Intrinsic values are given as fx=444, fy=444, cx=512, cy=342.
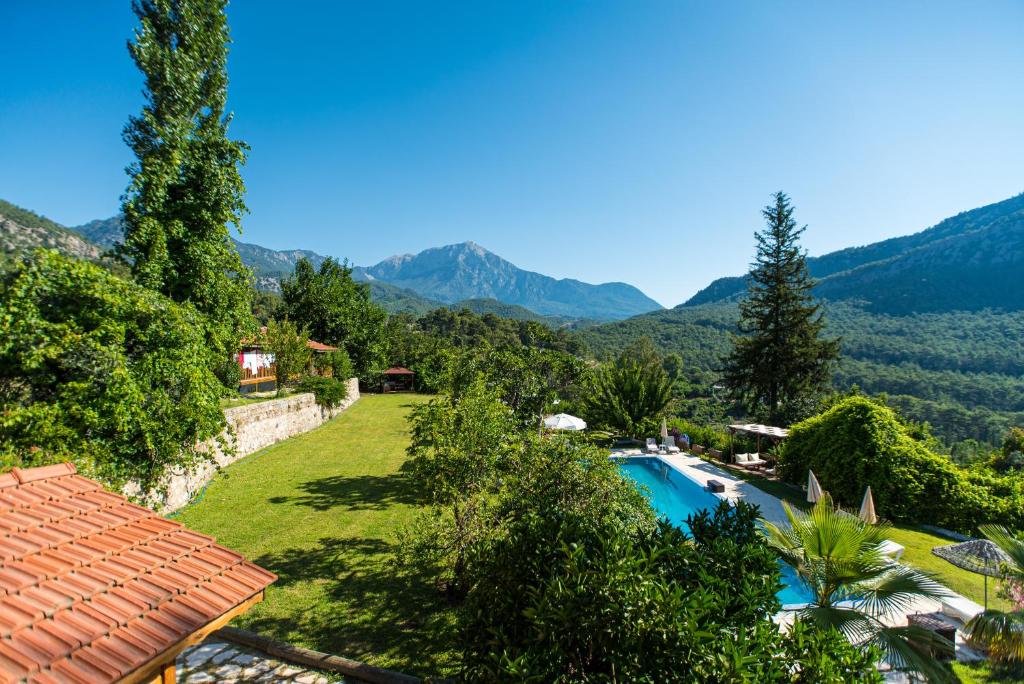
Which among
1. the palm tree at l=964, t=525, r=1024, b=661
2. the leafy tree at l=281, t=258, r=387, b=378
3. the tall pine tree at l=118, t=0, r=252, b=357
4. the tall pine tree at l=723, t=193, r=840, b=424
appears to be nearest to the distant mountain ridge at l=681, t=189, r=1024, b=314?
the tall pine tree at l=723, t=193, r=840, b=424

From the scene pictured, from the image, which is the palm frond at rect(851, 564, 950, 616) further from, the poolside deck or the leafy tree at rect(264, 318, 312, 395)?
the leafy tree at rect(264, 318, 312, 395)

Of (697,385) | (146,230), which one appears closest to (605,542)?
(146,230)

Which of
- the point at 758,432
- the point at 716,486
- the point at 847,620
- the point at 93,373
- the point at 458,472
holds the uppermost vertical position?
the point at 93,373

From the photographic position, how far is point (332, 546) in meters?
8.88

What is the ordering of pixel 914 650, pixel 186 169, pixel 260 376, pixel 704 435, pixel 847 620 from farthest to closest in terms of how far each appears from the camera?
pixel 260 376
pixel 704 435
pixel 186 169
pixel 847 620
pixel 914 650

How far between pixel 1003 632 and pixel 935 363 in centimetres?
7276

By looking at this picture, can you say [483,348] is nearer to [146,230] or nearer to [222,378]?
[146,230]

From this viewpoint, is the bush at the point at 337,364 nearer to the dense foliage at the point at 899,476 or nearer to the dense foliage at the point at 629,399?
the dense foliage at the point at 629,399

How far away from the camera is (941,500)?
11.3 meters

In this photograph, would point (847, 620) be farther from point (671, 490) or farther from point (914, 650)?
point (671, 490)

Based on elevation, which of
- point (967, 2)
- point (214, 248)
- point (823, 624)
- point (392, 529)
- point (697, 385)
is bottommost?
point (697, 385)

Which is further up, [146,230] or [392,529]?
[146,230]

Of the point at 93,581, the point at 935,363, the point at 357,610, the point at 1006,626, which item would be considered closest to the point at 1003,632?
the point at 1006,626

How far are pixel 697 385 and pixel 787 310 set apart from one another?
40766 mm
